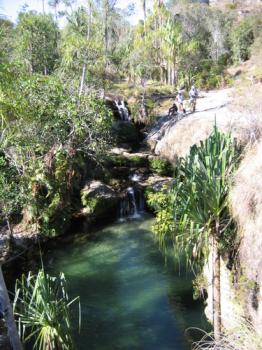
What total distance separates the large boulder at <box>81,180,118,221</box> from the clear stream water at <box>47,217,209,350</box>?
3.91ft

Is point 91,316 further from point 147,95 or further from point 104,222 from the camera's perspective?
point 147,95

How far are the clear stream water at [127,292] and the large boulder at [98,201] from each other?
47.0 inches

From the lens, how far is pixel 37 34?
1256 inches

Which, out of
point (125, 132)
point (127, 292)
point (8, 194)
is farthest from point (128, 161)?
point (127, 292)

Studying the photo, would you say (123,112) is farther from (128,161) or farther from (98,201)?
(98,201)

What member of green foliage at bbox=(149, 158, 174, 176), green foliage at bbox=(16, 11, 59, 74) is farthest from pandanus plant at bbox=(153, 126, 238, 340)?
green foliage at bbox=(16, 11, 59, 74)

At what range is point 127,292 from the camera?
12.7 m

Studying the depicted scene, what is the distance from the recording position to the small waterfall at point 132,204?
20078mm

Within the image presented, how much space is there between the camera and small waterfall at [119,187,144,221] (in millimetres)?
20078

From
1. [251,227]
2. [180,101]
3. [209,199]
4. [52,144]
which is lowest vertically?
[251,227]

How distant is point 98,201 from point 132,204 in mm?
2460

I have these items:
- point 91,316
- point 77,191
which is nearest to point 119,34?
point 77,191

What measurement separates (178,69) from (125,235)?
25.5 metres

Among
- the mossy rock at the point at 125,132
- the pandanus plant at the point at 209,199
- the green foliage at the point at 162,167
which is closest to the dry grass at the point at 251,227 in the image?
the pandanus plant at the point at 209,199
